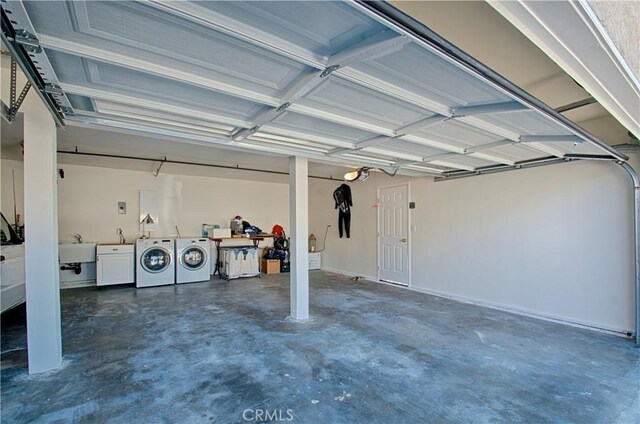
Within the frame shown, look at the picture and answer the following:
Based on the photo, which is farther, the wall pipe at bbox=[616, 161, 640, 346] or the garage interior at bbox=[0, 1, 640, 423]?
the wall pipe at bbox=[616, 161, 640, 346]

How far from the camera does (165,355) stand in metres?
3.02

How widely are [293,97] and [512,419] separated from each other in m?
2.66

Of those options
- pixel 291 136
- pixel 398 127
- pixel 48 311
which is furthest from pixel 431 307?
pixel 48 311

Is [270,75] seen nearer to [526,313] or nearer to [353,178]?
[353,178]

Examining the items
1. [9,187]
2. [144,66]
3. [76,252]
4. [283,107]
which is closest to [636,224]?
[283,107]

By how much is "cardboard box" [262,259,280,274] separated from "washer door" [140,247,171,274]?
2.41 m

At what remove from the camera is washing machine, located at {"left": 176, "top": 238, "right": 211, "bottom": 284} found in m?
6.46

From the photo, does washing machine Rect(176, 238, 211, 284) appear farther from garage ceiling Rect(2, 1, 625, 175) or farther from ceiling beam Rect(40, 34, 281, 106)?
ceiling beam Rect(40, 34, 281, 106)

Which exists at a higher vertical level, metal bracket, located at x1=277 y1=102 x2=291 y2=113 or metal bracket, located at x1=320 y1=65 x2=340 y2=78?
metal bracket, located at x1=320 y1=65 x2=340 y2=78

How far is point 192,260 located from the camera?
21.7ft

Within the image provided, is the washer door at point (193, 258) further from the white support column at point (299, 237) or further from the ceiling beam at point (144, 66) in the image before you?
Answer: the ceiling beam at point (144, 66)

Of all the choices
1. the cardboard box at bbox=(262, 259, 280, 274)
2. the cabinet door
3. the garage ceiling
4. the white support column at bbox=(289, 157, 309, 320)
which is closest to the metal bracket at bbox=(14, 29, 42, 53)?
the garage ceiling

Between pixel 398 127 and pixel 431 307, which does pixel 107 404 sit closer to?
pixel 398 127

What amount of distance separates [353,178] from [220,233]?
158 inches
